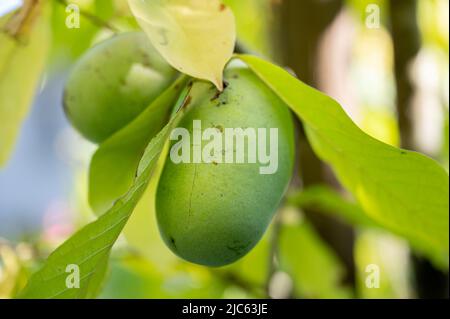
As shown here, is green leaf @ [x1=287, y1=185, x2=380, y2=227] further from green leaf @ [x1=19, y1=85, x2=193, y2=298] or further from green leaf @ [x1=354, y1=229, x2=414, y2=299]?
green leaf @ [x1=19, y1=85, x2=193, y2=298]

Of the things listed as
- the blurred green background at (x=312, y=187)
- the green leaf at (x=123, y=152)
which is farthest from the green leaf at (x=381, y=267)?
the green leaf at (x=123, y=152)

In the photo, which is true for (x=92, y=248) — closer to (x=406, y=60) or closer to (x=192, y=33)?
(x=192, y=33)

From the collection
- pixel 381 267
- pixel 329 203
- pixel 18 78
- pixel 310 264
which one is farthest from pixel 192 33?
pixel 381 267

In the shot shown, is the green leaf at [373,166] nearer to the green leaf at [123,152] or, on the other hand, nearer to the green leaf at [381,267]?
the green leaf at [123,152]

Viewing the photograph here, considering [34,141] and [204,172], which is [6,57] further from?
[34,141]

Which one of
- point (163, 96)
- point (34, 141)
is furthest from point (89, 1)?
point (34, 141)

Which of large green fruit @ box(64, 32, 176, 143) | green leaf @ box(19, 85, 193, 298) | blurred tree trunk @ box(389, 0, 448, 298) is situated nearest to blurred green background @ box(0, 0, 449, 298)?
blurred tree trunk @ box(389, 0, 448, 298)
